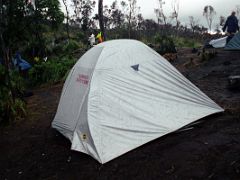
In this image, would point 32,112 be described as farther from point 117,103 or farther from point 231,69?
point 231,69

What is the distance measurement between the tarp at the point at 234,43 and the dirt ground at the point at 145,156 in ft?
20.7

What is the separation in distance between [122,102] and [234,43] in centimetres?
991

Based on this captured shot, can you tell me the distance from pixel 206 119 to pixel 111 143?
2158mm

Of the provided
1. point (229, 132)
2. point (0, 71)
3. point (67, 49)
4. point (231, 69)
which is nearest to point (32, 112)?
point (0, 71)

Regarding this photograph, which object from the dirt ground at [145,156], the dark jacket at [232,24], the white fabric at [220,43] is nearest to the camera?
the dirt ground at [145,156]

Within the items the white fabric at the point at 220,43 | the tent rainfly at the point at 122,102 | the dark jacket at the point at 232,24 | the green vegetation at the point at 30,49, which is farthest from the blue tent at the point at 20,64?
the white fabric at the point at 220,43

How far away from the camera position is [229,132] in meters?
4.94

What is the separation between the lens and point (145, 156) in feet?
14.9

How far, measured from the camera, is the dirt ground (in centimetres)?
399

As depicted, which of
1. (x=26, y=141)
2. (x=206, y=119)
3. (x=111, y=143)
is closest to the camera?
Answer: (x=111, y=143)

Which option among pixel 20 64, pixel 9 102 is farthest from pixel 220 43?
pixel 9 102

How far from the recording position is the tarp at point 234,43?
12.6 meters

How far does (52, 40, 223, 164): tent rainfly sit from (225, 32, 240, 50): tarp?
25.9 feet

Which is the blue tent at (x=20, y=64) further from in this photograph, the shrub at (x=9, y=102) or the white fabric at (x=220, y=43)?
the white fabric at (x=220, y=43)
